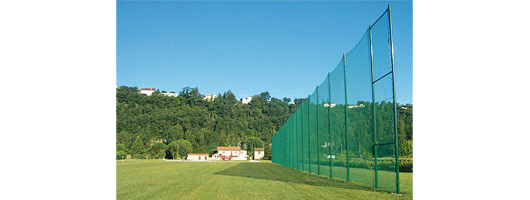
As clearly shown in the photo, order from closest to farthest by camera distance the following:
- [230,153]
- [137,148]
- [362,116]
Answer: [362,116] → [137,148] → [230,153]

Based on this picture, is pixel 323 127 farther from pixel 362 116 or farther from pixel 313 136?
pixel 362 116

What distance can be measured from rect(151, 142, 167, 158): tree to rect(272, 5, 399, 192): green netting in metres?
61.9

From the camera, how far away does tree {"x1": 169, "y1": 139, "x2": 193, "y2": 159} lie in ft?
240

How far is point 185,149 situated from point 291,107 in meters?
23.5

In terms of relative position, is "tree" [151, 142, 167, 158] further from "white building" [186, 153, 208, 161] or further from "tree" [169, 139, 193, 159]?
"white building" [186, 153, 208, 161]

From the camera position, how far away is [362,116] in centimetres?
834

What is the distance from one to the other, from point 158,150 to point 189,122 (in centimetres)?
1338

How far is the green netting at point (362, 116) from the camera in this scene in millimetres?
6961

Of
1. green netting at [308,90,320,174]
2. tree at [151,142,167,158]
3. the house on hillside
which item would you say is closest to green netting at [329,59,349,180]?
green netting at [308,90,320,174]

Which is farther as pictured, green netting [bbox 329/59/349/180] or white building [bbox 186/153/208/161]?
white building [bbox 186/153/208/161]

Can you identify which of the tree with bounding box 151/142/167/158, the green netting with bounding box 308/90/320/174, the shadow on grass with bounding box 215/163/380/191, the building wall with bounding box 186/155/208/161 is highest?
the green netting with bounding box 308/90/320/174

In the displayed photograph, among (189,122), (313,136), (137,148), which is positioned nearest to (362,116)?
(313,136)
